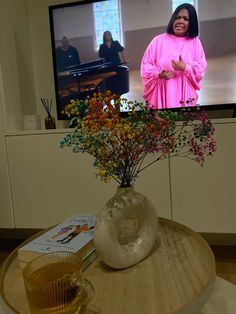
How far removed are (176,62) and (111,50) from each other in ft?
1.39

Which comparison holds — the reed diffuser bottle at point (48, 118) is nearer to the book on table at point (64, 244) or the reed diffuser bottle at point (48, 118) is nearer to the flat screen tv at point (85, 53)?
the flat screen tv at point (85, 53)

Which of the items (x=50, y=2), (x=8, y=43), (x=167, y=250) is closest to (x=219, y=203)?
(x=167, y=250)

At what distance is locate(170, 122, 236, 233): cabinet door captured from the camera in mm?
1611

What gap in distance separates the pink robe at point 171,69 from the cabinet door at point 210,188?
0.36 m

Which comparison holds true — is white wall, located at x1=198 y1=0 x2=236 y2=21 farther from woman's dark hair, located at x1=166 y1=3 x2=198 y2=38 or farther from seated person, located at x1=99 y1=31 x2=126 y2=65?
seated person, located at x1=99 y1=31 x2=126 y2=65

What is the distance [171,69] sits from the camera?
1.83 metres

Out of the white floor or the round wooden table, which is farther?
the white floor

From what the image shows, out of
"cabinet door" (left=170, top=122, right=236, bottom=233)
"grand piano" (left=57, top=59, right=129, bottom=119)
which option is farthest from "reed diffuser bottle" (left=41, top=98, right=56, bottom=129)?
"cabinet door" (left=170, top=122, right=236, bottom=233)

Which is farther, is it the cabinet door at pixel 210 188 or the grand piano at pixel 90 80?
the grand piano at pixel 90 80

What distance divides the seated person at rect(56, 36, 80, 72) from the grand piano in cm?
3

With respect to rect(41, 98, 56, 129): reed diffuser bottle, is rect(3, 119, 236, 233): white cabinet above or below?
below

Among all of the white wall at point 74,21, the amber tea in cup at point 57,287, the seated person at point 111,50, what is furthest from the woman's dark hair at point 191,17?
the amber tea in cup at point 57,287

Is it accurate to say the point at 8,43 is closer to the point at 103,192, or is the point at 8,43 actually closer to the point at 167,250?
the point at 103,192

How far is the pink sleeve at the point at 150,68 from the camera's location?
1.84m
